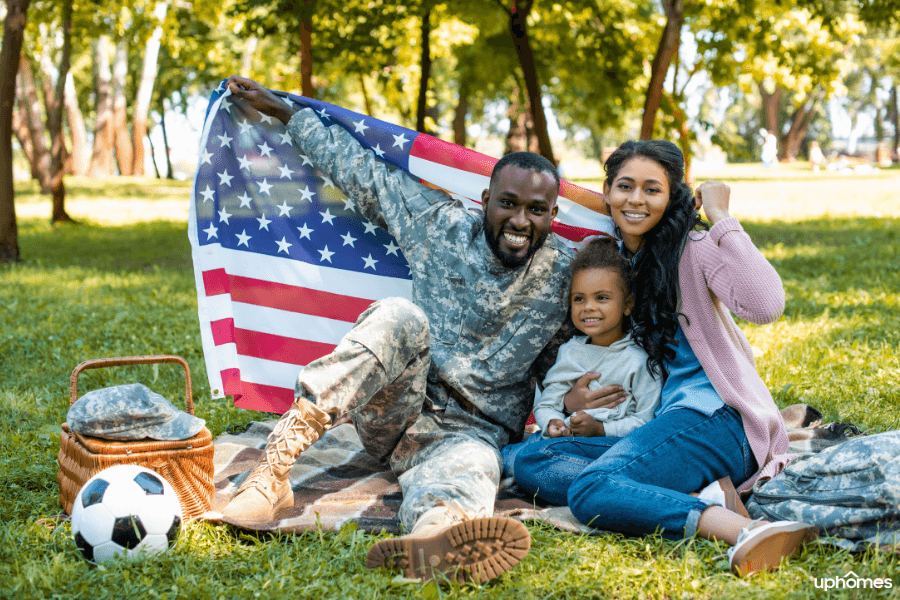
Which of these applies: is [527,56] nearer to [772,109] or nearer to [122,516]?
[122,516]

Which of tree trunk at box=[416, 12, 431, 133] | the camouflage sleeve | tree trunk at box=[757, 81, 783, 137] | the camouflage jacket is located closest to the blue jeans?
the camouflage jacket

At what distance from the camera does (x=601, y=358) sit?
3506 mm

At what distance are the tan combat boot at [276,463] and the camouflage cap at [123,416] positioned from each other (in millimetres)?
345

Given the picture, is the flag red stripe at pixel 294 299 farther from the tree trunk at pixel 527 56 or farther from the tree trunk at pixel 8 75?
the tree trunk at pixel 8 75

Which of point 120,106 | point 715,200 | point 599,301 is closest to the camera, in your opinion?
point 715,200

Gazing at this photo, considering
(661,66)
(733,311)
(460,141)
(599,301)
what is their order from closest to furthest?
(733,311) < (599,301) < (661,66) < (460,141)

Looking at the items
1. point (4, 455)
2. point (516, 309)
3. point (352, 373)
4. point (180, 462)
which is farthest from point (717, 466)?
point (4, 455)

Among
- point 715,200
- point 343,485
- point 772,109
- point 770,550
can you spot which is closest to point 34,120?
point 343,485

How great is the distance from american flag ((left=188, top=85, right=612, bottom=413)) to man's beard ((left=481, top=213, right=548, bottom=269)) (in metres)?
0.83

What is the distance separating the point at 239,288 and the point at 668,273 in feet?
8.08

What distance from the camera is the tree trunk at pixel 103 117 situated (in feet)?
79.0

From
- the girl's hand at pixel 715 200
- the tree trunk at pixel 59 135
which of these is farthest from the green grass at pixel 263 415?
the tree trunk at pixel 59 135

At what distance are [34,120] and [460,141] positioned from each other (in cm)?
1034

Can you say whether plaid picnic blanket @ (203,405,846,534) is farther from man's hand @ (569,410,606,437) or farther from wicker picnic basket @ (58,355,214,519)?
man's hand @ (569,410,606,437)
